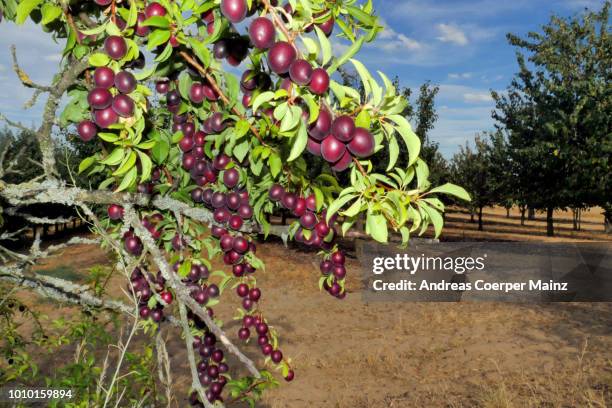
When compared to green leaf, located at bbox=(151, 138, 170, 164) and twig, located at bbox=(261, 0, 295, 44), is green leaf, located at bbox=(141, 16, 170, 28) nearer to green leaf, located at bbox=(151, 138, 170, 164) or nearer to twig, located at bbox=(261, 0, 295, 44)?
twig, located at bbox=(261, 0, 295, 44)

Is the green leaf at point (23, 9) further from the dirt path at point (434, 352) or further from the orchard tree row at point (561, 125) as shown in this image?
the orchard tree row at point (561, 125)

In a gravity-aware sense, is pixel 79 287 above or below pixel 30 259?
below

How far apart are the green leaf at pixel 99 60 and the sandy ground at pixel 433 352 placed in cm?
619

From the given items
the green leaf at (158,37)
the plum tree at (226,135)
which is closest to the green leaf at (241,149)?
the plum tree at (226,135)

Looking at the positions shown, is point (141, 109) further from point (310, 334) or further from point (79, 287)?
point (310, 334)

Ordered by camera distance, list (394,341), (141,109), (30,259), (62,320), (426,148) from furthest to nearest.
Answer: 1. (426,148)
2. (394,341)
3. (62,320)
4. (30,259)
5. (141,109)

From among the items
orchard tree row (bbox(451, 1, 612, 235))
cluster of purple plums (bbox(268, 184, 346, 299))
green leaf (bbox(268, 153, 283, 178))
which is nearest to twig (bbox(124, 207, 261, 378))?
cluster of purple plums (bbox(268, 184, 346, 299))

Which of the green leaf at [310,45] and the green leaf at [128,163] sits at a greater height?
the green leaf at [310,45]

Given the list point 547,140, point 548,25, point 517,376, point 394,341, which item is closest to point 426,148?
point 547,140

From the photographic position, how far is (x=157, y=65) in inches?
63.2

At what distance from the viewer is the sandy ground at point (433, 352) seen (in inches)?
274

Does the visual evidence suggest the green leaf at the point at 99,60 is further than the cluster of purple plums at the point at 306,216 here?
No

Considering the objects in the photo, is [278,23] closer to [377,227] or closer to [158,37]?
[158,37]

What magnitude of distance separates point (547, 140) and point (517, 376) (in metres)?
14.0
